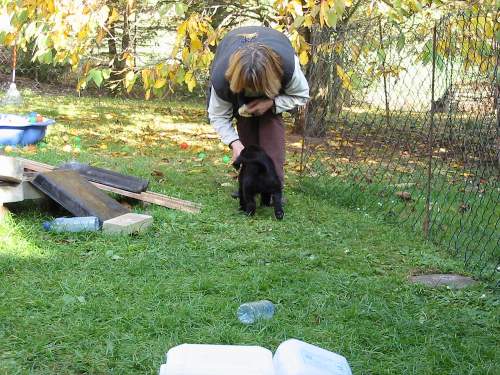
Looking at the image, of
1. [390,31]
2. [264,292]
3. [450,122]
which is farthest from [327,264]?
[390,31]

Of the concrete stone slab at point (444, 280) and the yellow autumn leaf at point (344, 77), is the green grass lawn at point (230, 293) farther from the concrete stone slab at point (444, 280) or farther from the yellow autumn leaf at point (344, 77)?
the yellow autumn leaf at point (344, 77)

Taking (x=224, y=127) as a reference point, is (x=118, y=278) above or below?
below

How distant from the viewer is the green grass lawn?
3158mm

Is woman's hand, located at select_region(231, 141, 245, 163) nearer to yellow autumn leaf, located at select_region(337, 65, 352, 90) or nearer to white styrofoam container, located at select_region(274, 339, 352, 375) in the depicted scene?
yellow autumn leaf, located at select_region(337, 65, 352, 90)

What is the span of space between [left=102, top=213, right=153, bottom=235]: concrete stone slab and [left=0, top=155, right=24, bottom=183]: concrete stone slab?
759 millimetres

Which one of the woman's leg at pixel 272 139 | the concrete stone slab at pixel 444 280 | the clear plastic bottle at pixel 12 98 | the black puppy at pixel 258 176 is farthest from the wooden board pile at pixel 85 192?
the clear plastic bottle at pixel 12 98

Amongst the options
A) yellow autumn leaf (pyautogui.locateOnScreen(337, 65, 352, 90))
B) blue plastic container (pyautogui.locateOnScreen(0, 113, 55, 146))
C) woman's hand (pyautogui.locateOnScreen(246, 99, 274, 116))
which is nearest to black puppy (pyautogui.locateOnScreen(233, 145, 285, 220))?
woman's hand (pyautogui.locateOnScreen(246, 99, 274, 116))

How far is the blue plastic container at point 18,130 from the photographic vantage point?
834cm

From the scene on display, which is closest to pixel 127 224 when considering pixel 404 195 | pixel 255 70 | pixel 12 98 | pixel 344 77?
pixel 255 70

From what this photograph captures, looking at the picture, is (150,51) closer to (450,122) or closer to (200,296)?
(450,122)

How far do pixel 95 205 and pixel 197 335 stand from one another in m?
2.23

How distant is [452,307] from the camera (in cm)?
388

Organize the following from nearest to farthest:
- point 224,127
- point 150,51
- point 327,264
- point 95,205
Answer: point 327,264
point 95,205
point 224,127
point 150,51

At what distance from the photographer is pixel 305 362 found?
96.0 inches
